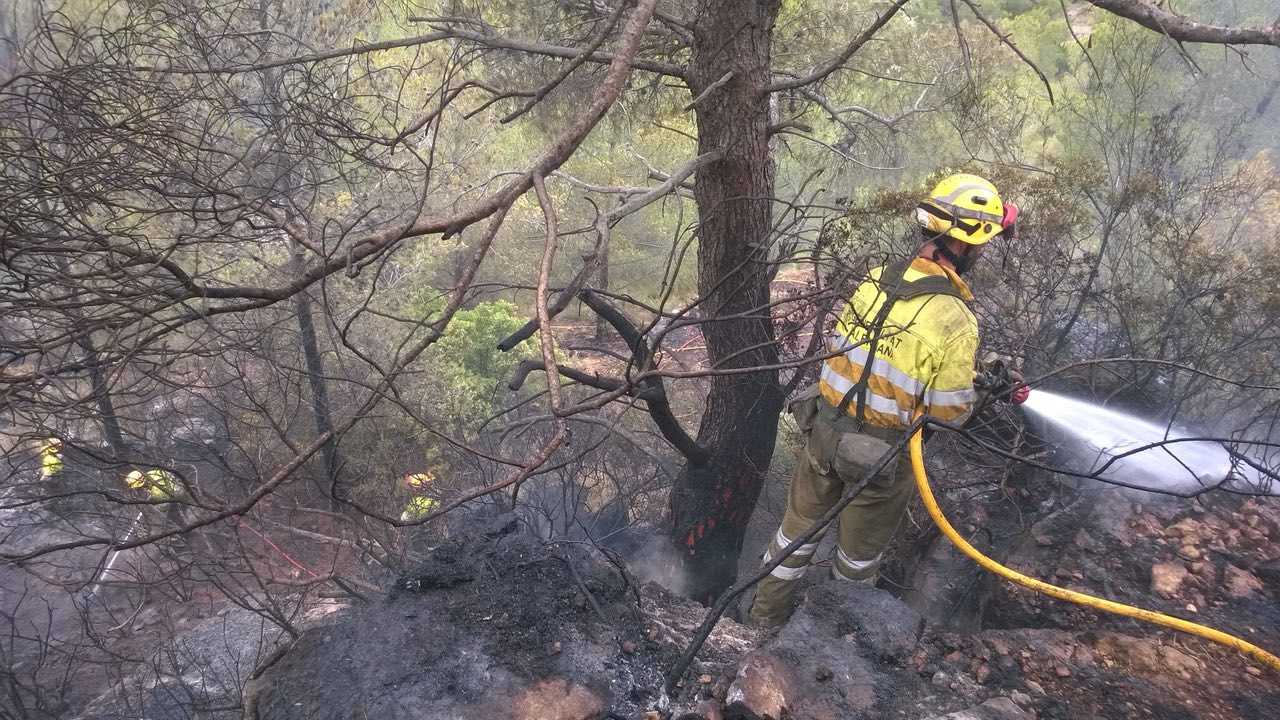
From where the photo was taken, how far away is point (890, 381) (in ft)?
11.3

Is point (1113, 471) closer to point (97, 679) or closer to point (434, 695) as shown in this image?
point (434, 695)

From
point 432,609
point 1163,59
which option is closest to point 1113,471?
point 432,609

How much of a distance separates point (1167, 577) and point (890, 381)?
1.96m

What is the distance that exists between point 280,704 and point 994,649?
275cm

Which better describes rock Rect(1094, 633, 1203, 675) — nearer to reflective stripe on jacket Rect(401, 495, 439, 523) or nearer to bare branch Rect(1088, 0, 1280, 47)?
bare branch Rect(1088, 0, 1280, 47)

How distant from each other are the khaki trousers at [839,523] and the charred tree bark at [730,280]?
638mm

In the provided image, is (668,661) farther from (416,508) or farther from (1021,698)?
(416,508)

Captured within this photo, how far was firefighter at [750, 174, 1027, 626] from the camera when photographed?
10.8 feet

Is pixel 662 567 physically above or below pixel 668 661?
below

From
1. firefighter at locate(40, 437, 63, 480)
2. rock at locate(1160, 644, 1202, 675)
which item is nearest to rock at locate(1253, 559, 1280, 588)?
rock at locate(1160, 644, 1202, 675)

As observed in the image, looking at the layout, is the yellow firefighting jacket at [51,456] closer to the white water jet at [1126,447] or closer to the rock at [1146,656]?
the rock at [1146,656]

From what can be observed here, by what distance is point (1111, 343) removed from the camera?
6152mm

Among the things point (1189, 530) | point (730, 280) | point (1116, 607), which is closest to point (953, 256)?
point (730, 280)

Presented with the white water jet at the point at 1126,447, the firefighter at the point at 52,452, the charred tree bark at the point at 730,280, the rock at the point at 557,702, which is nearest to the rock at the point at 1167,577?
the white water jet at the point at 1126,447
